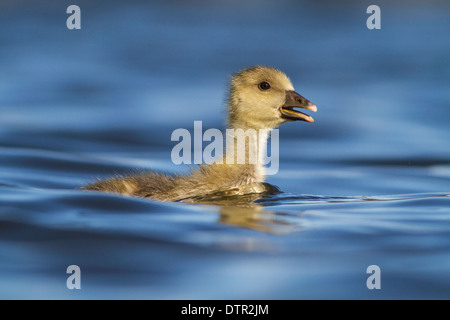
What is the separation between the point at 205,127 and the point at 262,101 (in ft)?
15.7

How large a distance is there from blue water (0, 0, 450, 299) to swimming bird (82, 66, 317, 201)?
35 centimetres

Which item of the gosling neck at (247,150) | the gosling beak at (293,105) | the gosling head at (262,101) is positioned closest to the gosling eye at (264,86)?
the gosling head at (262,101)

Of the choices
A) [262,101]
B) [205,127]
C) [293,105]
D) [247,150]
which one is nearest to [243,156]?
[247,150]

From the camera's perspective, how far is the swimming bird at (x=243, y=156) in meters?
8.14

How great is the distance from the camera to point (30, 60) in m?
17.7

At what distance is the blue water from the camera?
6.15m

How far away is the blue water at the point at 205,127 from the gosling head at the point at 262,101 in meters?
0.80

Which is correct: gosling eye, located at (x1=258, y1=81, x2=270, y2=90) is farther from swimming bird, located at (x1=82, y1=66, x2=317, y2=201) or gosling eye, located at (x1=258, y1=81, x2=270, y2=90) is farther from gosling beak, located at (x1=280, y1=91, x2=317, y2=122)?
gosling beak, located at (x1=280, y1=91, x2=317, y2=122)

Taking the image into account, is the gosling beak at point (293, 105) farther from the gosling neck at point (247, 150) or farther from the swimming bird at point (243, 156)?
the gosling neck at point (247, 150)

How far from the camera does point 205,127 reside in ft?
44.0
